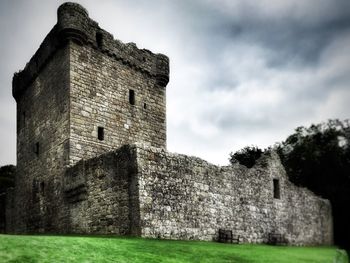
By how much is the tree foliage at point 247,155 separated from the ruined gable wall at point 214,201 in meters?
11.1

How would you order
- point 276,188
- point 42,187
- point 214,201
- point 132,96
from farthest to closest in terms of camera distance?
point 276,188
point 132,96
point 42,187
point 214,201

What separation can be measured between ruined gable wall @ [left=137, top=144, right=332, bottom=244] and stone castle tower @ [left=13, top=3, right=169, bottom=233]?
465cm

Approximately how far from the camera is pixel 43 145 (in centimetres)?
1956

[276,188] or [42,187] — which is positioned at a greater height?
[42,187]

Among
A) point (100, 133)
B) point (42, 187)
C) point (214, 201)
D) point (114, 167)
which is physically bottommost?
point (214, 201)

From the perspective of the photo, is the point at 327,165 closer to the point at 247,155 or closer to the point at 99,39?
the point at 247,155

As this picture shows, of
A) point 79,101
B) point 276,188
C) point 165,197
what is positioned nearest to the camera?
point 165,197

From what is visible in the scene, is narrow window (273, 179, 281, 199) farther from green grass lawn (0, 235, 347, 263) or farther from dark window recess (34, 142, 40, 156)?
dark window recess (34, 142, 40, 156)

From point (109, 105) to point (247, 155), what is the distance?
1906 centimetres

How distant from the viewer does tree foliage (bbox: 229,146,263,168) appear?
35188 millimetres

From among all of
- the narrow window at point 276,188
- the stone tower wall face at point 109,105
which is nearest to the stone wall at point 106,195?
the stone tower wall face at point 109,105

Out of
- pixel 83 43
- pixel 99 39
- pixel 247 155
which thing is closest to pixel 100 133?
pixel 83 43

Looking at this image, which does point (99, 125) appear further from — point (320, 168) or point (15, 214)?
point (320, 168)

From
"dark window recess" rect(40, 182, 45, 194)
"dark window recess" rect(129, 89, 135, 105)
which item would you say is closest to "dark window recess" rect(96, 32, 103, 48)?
"dark window recess" rect(129, 89, 135, 105)
